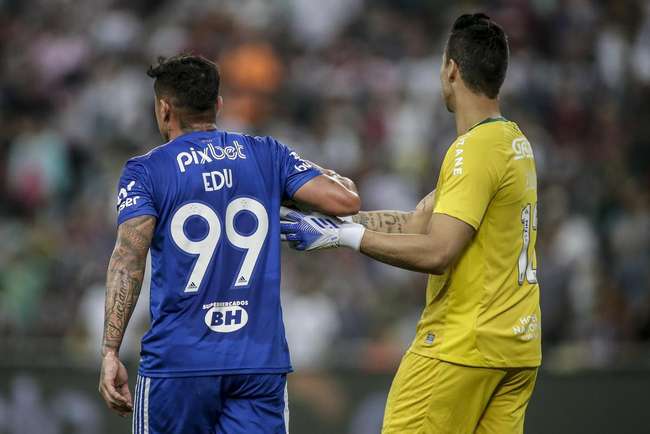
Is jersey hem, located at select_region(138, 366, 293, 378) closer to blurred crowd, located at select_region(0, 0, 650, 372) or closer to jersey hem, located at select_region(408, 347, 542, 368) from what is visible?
jersey hem, located at select_region(408, 347, 542, 368)

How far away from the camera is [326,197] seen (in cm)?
569

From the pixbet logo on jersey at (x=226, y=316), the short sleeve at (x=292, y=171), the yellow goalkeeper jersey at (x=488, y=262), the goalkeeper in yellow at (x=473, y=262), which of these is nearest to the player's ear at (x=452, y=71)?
the goalkeeper in yellow at (x=473, y=262)

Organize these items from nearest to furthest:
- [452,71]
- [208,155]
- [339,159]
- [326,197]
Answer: [208,155]
[452,71]
[326,197]
[339,159]

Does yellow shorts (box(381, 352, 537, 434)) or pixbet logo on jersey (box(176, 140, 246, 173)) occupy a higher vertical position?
pixbet logo on jersey (box(176, 140, 246, 173))

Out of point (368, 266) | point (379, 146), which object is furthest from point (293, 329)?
point (379, 146)

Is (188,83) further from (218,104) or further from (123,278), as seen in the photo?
(123,278)

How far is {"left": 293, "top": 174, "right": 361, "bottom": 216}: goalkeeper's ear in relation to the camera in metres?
5.67

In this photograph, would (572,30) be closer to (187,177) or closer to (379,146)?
(379,146)

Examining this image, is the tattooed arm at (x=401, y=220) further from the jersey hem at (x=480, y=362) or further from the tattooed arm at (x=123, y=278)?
the tattooed arm at (x=123, y=278)

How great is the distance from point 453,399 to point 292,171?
1340 millimetres

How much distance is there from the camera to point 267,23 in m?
14.4

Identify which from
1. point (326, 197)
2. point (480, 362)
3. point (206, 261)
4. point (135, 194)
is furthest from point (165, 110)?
point (480, 362)

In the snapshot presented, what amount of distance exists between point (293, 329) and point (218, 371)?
17.8ft

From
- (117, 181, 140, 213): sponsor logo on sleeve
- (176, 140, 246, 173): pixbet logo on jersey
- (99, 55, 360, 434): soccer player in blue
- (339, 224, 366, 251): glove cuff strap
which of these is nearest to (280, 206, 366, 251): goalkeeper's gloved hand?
(339, 224, 366, 251): glove cuff strap
